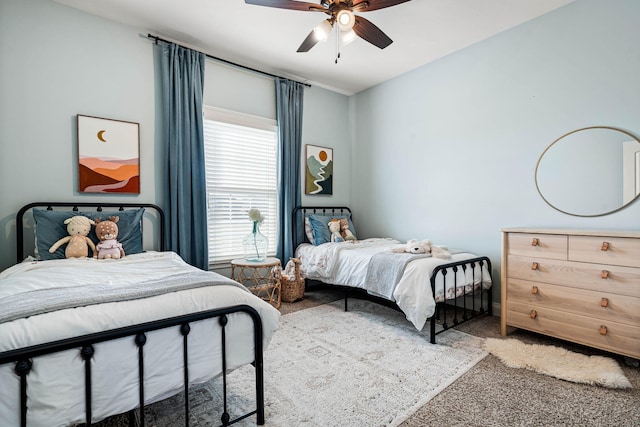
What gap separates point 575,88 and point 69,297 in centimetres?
371

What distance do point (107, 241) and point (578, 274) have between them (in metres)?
3.48

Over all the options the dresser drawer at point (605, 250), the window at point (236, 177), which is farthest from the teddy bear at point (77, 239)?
the dresser drawer at point (605, 250)

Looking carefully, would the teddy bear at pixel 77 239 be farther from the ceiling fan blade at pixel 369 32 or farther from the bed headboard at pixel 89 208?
the ceiling fan blade at pixel 369 32

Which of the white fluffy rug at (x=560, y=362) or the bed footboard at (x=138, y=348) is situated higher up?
the bed footboard at (x=138, y=348)

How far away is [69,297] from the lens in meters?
1.29

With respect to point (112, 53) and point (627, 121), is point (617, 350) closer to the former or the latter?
point (627, 121)

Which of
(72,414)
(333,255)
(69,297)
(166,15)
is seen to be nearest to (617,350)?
(333,255)

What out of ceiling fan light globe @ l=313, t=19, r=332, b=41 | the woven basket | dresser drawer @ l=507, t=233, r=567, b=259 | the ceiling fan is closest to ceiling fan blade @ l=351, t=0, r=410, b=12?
the ceiling fan

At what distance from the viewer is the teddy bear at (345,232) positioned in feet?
12.9

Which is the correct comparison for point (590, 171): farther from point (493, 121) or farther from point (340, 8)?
point (340, 8)

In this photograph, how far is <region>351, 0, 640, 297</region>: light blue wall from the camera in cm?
250

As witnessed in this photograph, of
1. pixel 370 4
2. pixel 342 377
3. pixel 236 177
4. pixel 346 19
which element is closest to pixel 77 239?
pixel 236 177

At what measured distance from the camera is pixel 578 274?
7.38 ft

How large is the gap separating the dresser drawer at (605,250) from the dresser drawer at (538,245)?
0.20 feet
